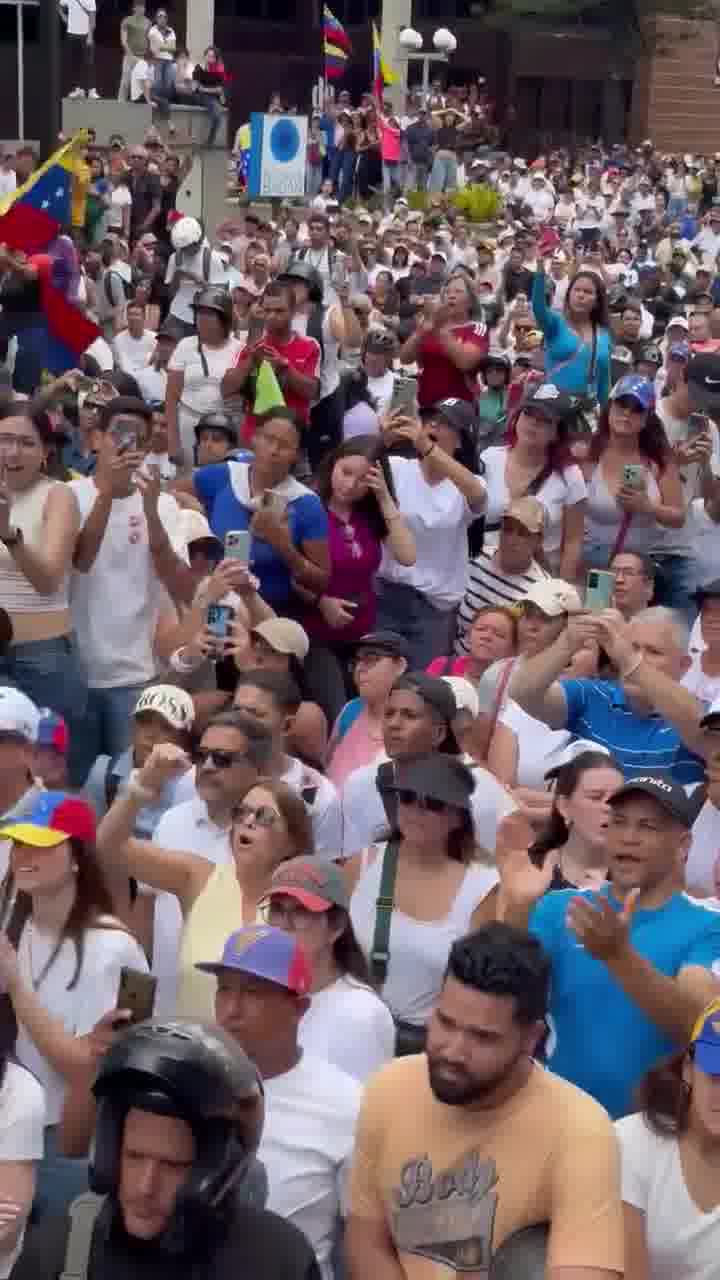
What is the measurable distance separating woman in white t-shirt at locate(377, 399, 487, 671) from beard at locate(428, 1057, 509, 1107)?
4.19 metres

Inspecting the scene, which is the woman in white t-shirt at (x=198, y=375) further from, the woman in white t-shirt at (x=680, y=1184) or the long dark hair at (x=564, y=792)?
the woman in white t-shirt at (x=680, y=1184)

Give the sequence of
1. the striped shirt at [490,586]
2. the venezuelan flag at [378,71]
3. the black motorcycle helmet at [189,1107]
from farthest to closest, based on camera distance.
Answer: the venezuelan flag at [378,71] < the striped shirt at [490,586] < the black motorcycle helmet at [189,1107]

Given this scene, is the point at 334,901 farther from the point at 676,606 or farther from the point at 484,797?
the point at 676,606

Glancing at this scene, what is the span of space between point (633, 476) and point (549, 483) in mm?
309

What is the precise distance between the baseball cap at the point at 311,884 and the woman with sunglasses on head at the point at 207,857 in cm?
35

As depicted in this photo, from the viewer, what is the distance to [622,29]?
47.4m

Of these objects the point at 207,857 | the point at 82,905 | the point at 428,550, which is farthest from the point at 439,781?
the point at 428,550

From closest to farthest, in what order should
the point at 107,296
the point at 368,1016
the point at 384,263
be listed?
the point at 368,1016 → the point at 107,296 → the point at 384,263

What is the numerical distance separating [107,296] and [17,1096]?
11.2 meters

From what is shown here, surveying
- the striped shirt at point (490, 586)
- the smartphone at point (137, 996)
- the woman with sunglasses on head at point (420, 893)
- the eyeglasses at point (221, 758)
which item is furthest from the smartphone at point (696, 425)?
the smartphone at point (137, 996)

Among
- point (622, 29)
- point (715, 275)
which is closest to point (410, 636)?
point (715, 275)

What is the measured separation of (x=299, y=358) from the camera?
9.49m

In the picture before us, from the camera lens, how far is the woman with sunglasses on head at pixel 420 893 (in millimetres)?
4863

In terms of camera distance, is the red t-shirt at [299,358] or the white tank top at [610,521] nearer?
the white tank top at [610,521]
